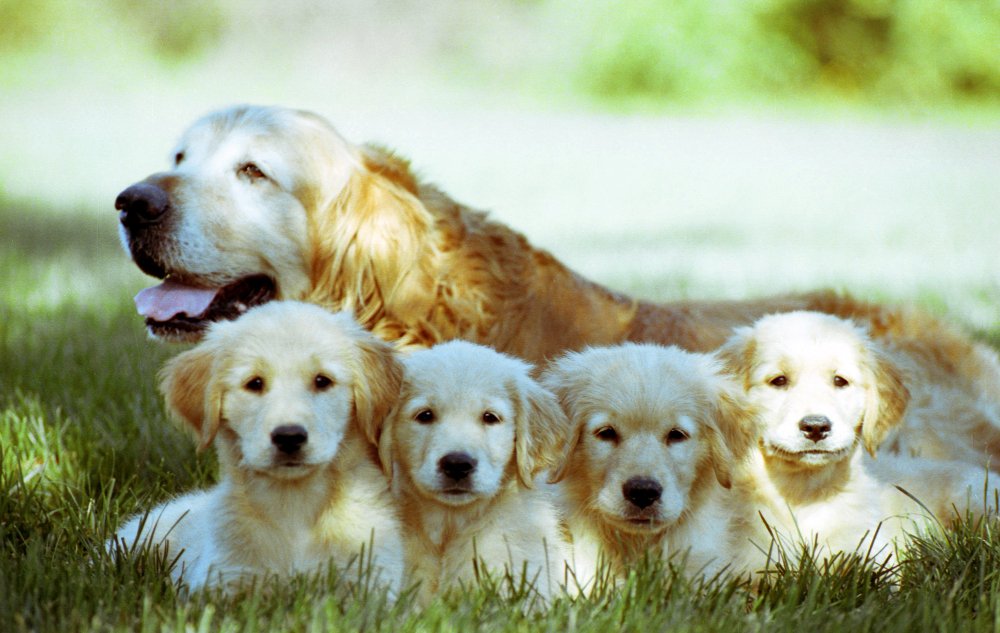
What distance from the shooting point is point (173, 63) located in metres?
25.8

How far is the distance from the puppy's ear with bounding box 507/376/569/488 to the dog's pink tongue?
145 cm

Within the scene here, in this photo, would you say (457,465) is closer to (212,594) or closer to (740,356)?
(212,594)

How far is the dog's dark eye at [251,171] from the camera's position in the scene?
411 cm

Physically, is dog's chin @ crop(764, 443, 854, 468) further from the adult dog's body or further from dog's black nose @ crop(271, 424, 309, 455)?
dog's black nose @ crop(271, 424, 309, 455)

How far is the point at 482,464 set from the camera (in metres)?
2.87

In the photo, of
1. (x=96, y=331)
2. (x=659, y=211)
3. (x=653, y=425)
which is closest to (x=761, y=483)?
(x=653, y=425)

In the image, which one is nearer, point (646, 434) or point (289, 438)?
point (289, 438)

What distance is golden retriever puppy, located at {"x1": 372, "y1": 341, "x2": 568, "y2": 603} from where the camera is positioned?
9.62ft

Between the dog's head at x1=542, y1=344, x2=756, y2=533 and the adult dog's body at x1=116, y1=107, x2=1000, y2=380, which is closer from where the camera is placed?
the dog's head at x1=542, y1=344, x2=756, y2=533

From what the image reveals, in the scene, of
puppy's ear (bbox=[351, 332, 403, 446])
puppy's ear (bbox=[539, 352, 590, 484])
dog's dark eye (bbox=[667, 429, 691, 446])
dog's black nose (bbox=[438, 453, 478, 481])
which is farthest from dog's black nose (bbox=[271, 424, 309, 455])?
dog's dark eye (bbox=[667, 429, 691, 446])

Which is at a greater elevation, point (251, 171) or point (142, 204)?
point (251, 171)

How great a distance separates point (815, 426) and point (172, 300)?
2.17 m

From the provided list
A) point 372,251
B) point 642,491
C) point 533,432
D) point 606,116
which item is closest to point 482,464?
point 533,432

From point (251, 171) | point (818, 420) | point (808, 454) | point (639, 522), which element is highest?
point (251, 171)
